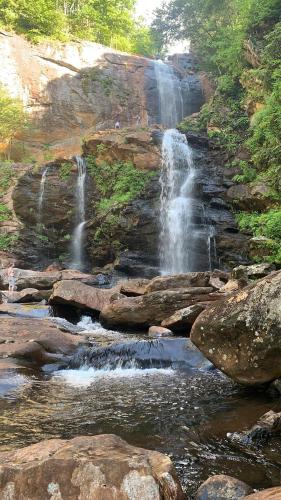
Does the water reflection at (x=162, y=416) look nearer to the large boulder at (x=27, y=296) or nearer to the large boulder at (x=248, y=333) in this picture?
the large boulder at (x=248, y=333)

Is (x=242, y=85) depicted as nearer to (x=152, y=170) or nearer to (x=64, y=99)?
(x=152, y=170)

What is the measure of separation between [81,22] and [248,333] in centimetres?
4103

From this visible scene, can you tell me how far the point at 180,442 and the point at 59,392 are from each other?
2655 millimetres

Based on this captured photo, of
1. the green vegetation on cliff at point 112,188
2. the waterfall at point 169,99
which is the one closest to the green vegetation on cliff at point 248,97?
the waterfall at point 169,99

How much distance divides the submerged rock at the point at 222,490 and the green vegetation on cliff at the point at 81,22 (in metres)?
36.8

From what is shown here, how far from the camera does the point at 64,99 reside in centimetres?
3353

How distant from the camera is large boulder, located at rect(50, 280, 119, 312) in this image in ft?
43.1

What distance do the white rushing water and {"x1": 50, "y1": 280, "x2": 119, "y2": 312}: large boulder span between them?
7741mm

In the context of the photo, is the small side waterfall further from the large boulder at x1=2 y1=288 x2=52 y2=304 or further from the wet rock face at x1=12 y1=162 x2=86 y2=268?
the large boulder at x1=2 y1=288 x2=52 y2=304

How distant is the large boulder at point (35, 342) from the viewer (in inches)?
327

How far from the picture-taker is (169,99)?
3469cm

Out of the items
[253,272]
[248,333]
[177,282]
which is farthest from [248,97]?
[248,333]

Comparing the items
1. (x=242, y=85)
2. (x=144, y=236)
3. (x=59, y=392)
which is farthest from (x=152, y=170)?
(x=59, y=392)

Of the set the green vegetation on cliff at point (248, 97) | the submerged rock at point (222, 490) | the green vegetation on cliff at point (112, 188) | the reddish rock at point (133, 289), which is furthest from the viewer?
the green vegetation on cliff at point (112, 188)
